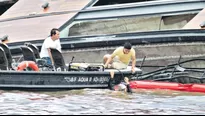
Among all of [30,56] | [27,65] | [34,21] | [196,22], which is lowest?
[27,65]

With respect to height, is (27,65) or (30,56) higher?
(30,56)

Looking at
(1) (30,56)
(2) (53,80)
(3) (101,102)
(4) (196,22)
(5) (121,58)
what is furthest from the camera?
(4) (196,22)

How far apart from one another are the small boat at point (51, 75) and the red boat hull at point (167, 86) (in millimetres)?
331

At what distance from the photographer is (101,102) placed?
14969 mm

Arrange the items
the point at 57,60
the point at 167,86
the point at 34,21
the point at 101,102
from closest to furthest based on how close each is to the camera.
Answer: the point at 101,102 < the point at 57,60 < the point at 167,86 < the point at 34,21

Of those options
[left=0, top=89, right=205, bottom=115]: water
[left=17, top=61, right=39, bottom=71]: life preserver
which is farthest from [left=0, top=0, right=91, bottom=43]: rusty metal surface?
[left=0, top=89, right=205, bottom=115]: water

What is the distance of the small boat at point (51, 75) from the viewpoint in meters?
16.6

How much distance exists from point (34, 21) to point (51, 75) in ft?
24.2

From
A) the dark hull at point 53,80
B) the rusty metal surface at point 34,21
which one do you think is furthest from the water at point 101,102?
the rusty metal surface at point 34,21

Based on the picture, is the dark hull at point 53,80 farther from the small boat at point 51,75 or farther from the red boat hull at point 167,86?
the red boat hull at point 167,86

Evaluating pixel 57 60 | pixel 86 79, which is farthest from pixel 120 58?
pixel 57 60

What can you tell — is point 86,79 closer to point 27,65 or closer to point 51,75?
point 51,75

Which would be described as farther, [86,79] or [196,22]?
[196,22]

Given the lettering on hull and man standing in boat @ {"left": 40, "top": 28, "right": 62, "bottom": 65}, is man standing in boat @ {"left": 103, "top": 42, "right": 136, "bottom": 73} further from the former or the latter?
man standing in boat @ {"left": 40, "top": 28, "right": 62, "bottom": 65}
